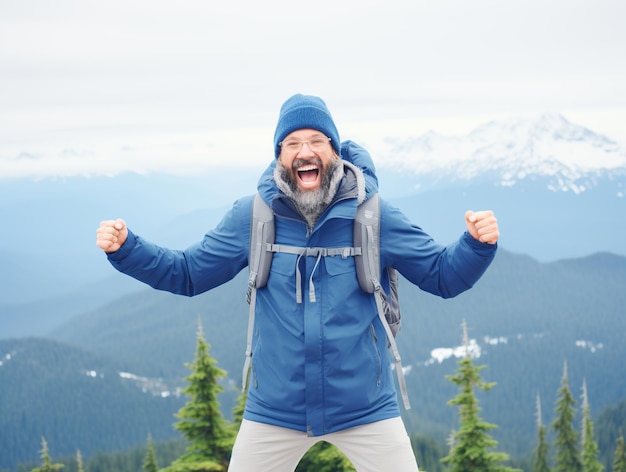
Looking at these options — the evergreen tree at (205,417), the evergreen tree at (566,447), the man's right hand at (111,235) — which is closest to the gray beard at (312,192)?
the man's right hand at (111,235)

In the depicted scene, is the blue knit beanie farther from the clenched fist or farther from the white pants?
the white pants

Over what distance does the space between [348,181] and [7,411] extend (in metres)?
211

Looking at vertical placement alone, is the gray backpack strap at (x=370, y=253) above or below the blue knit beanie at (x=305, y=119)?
below

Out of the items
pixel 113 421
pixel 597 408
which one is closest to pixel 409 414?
pixel 597 408

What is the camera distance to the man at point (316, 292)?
519cm

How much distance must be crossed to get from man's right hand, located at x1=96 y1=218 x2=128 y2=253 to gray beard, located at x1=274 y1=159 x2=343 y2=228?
4.14 ft

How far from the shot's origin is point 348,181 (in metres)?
5.40

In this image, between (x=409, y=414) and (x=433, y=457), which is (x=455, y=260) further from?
(x=409, y=414)

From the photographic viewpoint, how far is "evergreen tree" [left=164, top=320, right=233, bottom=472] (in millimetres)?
15867

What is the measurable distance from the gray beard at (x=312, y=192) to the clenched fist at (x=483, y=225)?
1.07 m

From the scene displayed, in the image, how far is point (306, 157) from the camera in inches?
210

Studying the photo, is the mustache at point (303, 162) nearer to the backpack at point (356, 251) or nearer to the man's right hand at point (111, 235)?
the backpack at point (356, 251)

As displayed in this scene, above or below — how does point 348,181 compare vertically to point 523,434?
above

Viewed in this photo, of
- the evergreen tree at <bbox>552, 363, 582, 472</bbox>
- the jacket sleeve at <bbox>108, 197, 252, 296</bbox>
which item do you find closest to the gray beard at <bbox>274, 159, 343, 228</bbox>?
the jacket sleeve at <bbox>108, 197, 252, 296</bbox>
